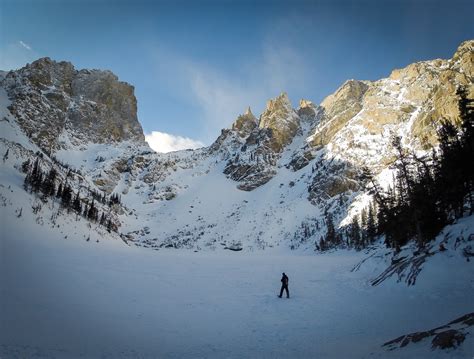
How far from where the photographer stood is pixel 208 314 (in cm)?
1345

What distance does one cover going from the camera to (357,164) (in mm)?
136375

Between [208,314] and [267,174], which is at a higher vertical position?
[267,174]

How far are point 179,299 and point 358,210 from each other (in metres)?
92.6

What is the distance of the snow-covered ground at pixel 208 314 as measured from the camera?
8594mm

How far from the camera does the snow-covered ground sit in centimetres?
859

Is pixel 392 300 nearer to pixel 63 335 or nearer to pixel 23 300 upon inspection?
pixel 63 335

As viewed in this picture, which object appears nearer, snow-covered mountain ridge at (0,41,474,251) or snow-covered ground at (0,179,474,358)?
snow-covered ground at (0,179,474,358)

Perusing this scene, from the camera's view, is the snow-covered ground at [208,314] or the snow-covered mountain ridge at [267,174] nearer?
the snow-covered ground at [208,314]

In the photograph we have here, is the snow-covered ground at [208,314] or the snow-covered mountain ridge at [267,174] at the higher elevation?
the snow-covered mountain ridge at [267,174]

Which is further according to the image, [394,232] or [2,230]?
[394,232]

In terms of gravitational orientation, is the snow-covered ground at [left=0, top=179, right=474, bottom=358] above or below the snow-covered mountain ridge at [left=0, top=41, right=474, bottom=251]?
below

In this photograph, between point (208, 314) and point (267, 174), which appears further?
point (267, 174)

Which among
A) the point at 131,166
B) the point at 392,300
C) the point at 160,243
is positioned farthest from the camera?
the point at 131,166

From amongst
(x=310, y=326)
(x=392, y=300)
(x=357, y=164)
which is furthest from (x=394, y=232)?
(x=357, y=164)
